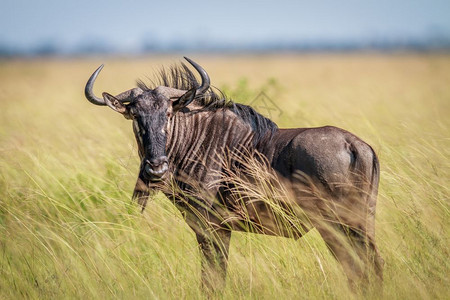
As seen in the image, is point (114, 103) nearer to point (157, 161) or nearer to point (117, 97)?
point (117, 97)

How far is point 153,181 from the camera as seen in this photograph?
4375mm

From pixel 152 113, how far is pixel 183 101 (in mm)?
307

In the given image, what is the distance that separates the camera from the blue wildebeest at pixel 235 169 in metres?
3.69

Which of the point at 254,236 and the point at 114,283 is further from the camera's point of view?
the point at 254,236

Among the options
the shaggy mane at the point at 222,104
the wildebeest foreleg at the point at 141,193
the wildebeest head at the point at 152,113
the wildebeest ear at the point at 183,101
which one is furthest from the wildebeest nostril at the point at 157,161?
the shaggy mane at the point at 222,104

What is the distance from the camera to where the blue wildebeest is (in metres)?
3.69

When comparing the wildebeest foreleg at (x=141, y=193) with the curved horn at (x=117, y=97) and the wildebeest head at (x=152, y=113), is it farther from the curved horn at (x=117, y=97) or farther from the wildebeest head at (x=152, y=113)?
the curved horn at (x=117, y=97)

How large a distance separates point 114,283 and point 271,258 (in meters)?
1.15

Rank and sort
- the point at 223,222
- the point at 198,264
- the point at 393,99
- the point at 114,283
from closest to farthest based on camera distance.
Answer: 1. the point at 114,283
2. the point at 223,222
3. the point at 198,264
4. the point at 393,99

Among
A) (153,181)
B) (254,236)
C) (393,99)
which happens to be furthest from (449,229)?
(393,99)

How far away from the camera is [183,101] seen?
4457 mm

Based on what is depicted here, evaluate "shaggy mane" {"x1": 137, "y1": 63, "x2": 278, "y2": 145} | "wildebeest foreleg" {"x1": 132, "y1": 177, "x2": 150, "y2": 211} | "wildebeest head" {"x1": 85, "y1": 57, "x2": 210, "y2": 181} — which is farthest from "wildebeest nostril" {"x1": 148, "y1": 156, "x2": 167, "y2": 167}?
"shaggy mane" {"x1": 137, "y1": 63, "x2": 278, "y2": 145}

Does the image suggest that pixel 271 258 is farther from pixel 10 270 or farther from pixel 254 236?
pixel 10 270

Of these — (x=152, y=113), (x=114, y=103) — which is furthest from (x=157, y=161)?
(x=114, y=103)
